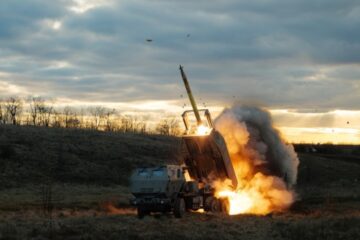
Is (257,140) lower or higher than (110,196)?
higher

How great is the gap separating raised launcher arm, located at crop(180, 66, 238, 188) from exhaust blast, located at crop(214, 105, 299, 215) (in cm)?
166

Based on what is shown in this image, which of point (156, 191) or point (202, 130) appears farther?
point (202, 130)

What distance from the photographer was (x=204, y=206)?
3388 centimetres

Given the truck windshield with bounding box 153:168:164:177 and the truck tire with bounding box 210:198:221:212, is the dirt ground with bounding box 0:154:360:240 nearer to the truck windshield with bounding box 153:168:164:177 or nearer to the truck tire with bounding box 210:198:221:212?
the truck tire with bounding box 210:198:221:212

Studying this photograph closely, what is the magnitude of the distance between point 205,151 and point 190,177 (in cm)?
227

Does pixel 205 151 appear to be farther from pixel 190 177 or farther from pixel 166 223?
pixel 166 223

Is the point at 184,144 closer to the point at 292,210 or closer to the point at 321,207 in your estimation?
the point at 292,210

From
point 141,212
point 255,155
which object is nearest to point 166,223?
point 141,212

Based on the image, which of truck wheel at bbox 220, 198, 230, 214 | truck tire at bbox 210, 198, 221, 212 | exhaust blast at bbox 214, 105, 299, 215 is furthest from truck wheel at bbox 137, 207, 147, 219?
exhaust blast at bbox 214, 105, 299, 215

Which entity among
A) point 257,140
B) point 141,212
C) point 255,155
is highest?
point 257,140

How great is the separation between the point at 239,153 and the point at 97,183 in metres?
28.6

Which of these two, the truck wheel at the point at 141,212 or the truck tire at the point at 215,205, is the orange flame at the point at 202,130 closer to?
the truck tire at the point at 215,205

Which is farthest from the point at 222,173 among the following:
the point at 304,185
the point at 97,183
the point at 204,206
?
the point at 304,185

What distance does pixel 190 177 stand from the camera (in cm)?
3547
